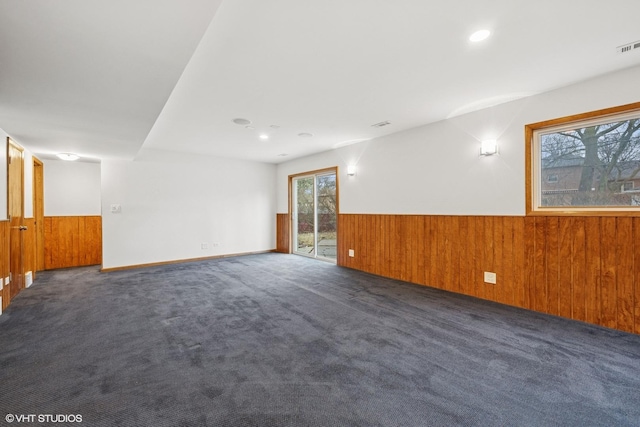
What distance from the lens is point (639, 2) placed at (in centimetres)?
174

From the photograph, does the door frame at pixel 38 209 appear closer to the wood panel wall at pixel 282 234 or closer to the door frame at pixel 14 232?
the door frame at pixel 14 232

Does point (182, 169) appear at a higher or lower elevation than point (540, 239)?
higher

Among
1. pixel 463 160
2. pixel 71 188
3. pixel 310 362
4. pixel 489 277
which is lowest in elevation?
pixel 310 362

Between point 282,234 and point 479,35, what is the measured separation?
593 centimetres

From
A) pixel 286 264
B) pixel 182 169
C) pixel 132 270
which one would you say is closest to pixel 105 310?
pixel 132 270

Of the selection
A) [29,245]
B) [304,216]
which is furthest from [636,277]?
[29,245]

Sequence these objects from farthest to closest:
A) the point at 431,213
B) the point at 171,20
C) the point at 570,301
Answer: the point at 431,213 < the point at 570,301 < the point at 171,20

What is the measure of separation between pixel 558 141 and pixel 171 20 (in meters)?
3.71

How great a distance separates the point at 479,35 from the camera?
204cm

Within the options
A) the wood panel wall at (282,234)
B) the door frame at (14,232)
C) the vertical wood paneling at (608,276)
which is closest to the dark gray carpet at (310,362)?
the vertical wood paneling at (608,276)

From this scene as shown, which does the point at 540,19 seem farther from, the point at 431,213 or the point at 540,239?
the point at 431,213

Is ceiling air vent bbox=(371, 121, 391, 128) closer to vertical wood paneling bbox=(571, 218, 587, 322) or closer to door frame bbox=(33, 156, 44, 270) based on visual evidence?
vertical wood paneling bbox=(571, 218, 587, 322)

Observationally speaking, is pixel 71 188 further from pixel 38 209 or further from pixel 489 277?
pixel 489 277

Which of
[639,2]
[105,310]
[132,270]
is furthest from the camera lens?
[132,270]
